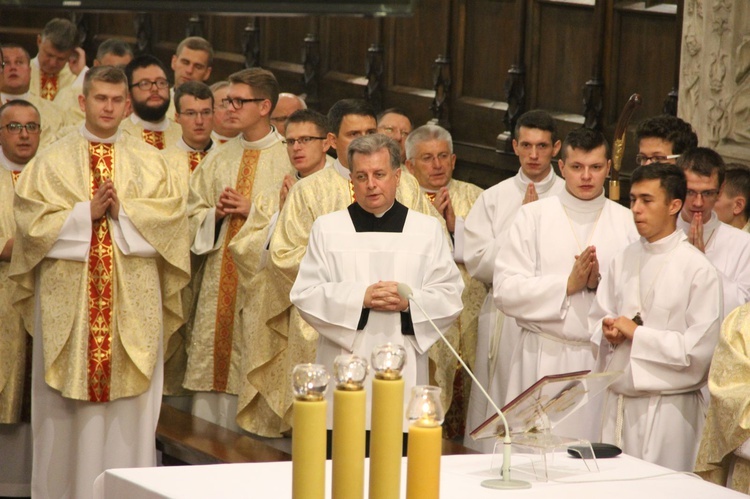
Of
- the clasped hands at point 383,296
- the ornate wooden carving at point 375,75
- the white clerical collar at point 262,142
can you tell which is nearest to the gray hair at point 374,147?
the clasped hands at point 383,296

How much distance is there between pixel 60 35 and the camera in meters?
10.9

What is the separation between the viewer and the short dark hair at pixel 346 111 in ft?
21.6

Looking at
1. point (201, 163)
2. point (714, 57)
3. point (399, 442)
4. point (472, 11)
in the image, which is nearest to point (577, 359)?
point (714, 57)

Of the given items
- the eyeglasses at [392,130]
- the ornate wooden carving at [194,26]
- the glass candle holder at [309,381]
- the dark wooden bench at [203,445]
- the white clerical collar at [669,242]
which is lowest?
the dark wooden bench at [203,445]

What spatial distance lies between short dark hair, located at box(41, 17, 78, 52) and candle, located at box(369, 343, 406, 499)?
8.62 m

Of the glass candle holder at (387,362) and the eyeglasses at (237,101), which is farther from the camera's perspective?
the eyeglasses at (237,101)

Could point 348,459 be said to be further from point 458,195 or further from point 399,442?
point 458,195

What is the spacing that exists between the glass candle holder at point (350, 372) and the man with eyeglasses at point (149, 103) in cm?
592

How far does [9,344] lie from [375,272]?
2.50 metres

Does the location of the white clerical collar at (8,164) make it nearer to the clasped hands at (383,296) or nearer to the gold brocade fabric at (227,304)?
the gold brocade fabric at (227,304)

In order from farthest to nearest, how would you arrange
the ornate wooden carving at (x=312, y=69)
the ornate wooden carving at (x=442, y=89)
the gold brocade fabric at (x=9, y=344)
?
1. the ornate wooden carving at (x=312, y=69)
2. the ornate wooden carving at (x=442, y=89)
3. the gold brocade fabric at (x=9, y=344)

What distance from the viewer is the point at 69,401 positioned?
658cm

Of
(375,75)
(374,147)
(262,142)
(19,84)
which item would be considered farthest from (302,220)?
(375,75)

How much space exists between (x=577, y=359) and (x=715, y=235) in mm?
897
